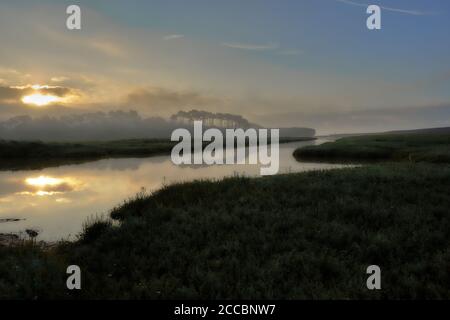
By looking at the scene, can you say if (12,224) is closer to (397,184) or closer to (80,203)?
(80,203)

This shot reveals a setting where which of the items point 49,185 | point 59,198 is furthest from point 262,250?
point 49,185

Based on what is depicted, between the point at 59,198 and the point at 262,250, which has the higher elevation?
the point at 59,198

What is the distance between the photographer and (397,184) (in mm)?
17672

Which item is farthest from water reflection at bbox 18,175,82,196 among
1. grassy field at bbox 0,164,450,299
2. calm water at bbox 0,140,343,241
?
grassy field at bbox 0,164,450,299

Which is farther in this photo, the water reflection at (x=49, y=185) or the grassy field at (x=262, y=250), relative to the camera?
the water reflection at (x=49, y=185)

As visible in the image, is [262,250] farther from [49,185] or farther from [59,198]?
[49,185]

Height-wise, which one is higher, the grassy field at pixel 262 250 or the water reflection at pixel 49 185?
the water reflection at pixel 49 185

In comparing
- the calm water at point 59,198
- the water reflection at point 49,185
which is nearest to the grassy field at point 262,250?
the calm water at point 59,198

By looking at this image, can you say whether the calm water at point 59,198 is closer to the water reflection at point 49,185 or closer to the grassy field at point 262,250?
the water reflection at point 49,185

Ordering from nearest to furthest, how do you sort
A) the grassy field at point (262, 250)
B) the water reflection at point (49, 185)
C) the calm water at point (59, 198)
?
1. the grassy field at point (262, 250)
2. the calm water at point (59, 198)
3. the water reflection at point (49, 185)

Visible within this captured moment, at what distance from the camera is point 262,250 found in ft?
32.8

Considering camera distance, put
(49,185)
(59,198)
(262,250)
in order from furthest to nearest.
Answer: (49,185)
(59,198)
(262,250)

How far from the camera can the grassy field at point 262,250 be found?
25.6ft

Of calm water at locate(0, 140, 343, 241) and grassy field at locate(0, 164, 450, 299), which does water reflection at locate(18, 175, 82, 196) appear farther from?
grassy field at locate(0, 164, 450, 299)
